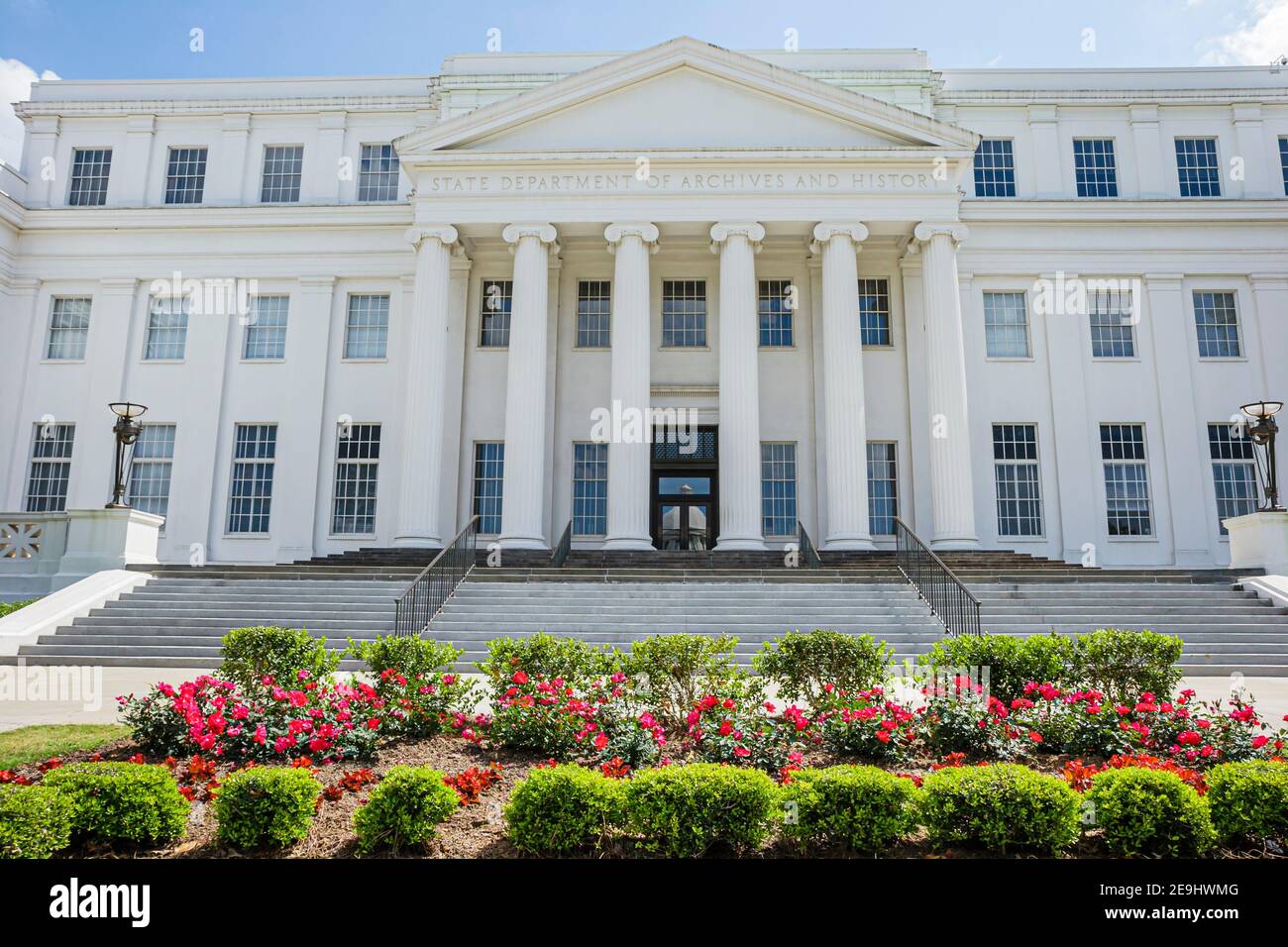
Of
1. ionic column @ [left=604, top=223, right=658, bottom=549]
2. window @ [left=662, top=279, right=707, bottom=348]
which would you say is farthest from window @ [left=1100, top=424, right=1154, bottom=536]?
ionic column @ [left=604, top=223, right=658, bottom=549]

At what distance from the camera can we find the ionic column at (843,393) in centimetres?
2075

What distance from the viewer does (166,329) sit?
84.0 feet

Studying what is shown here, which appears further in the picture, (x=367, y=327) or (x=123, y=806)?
(x=367, y=327)

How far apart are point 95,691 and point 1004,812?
11123 mm

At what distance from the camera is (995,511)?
2372 centimetres

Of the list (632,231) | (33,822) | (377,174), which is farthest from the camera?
(377,174)

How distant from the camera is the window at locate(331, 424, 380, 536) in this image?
24305 millimetres

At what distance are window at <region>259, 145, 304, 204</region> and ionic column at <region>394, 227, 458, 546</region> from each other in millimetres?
6679

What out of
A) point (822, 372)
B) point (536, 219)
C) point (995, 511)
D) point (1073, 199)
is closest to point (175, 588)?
point (536, 219)

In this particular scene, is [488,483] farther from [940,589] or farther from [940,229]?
[940,229]

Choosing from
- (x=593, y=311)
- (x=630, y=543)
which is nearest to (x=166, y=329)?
(x=593, y=311)

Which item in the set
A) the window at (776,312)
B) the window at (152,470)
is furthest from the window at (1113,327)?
the window at (152,470)

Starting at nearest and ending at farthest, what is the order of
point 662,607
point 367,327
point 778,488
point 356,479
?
point 662,607 < point 778,488 < point 356,479 < point 367,327
